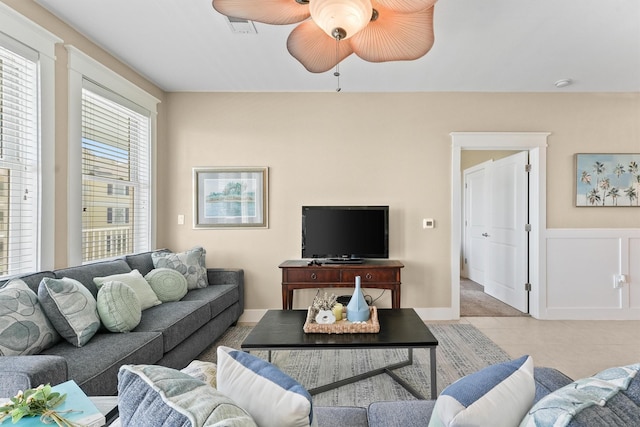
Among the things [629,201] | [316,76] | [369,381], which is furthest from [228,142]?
[629,201]

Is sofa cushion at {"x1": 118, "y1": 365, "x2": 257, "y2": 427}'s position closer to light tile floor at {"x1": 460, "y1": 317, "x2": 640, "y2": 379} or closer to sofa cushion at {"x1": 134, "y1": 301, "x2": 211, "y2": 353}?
sofa cushion at {"x1": 134, "y1": 301, "x2": 211, "y2": 353}

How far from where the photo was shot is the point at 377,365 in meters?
2.68

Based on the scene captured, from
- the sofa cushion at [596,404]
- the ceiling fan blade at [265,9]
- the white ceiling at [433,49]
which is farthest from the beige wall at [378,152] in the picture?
the sofa cushion at [596,404]

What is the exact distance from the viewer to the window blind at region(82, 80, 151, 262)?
2832mm

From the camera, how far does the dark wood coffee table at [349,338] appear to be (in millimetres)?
1986

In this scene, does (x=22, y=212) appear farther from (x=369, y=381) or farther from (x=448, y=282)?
(x=448, y=282)

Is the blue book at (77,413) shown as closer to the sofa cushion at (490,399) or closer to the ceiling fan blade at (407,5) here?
the sofa cushion at (490,399)

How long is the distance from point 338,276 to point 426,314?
123cm

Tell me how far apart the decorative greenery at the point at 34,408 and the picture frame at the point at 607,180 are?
4752 millimetres

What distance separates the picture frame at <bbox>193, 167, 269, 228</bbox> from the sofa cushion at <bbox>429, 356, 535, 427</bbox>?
127 inches

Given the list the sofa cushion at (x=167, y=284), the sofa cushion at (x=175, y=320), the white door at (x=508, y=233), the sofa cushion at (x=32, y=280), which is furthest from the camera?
the white door at (x=508, y=233)

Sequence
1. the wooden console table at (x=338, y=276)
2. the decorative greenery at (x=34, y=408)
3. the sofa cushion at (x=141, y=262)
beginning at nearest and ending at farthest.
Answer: the decorative greenery at (x=34, y=408) → the sofa cushion at (x=141, y=262) → the wooden console table at (x=338, y=276)

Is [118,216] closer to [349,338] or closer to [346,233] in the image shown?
[346,233]

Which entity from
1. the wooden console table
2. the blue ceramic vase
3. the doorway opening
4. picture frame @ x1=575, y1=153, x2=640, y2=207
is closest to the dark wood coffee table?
the blue ceramic vase
